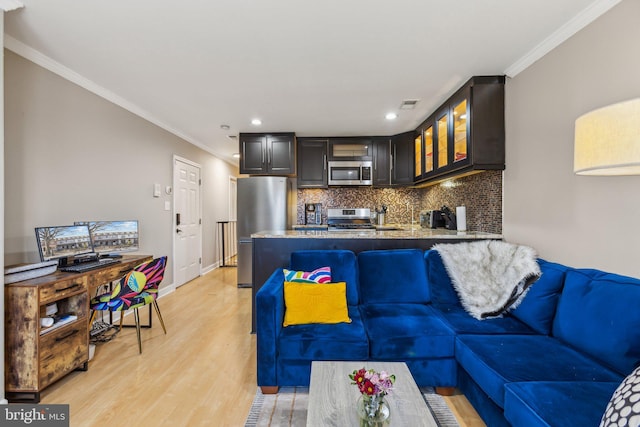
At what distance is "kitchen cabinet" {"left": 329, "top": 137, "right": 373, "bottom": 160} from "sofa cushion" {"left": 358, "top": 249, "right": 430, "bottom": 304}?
8.34 ft

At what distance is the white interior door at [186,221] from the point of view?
4.43 meters

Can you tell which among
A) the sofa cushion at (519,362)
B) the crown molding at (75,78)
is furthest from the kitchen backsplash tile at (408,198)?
the crown molding at (75,78)

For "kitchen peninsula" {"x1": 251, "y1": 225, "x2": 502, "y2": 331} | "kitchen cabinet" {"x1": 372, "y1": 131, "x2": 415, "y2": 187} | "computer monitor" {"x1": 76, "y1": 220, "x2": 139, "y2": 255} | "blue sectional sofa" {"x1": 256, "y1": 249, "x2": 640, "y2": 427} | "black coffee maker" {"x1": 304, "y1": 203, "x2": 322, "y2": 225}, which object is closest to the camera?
"blue sectional sofa" {"x1": 256, "y1": 249, "x2": 640, "y2": 427}

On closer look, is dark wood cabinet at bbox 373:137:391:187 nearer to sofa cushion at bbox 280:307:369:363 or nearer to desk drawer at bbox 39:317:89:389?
sofa cushion at bbox 280:307:369:363

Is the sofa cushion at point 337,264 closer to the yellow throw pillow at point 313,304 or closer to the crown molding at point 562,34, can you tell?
the yellow throw pillow at point 313,304

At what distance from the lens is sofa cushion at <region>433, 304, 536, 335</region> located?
1.84 metres

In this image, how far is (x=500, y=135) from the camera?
2.60 m

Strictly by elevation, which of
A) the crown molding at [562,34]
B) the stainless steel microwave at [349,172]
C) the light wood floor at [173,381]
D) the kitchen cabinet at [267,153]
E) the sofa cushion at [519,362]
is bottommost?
the light wood floor at [173,381]

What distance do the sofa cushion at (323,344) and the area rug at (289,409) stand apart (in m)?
0.26

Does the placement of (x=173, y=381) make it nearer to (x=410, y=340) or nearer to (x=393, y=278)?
(x=410, y=340)

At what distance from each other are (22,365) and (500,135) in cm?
400

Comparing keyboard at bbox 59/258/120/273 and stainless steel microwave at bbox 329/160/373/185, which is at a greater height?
stainless steel microwave at bbox 329/160/373/185

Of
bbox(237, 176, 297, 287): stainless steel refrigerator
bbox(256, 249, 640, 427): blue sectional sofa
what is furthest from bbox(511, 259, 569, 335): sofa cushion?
bbox(237, 176, 297, 287): stainless steel refrigerator

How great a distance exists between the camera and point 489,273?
2234mm
